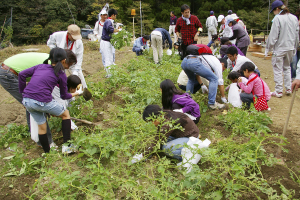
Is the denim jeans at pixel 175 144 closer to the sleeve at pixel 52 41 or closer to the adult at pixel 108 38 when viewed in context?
the sleeve at pixel 52 41

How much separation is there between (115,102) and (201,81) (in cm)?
173

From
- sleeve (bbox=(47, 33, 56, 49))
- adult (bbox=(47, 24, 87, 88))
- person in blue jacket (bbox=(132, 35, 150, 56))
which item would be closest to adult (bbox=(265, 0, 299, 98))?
adult (bbox=(47, 24, 87, 88))

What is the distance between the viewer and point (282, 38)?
176 inches

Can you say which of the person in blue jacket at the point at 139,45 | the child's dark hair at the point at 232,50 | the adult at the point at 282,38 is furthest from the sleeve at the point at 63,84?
the person in blue jacket at the point at 139,45

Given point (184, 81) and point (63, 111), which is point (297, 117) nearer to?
point (184, 81)

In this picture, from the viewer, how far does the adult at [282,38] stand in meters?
4.41

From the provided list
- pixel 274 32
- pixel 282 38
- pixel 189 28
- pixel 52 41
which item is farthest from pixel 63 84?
pixel 189 28

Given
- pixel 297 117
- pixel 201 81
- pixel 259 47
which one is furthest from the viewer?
pixel 259 47

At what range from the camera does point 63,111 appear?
269 centimetres

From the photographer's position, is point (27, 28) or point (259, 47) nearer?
point (259, 47)

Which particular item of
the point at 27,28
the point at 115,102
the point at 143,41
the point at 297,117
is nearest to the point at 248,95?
the point at 297,117

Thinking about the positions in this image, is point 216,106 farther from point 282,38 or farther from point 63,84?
point 63,84

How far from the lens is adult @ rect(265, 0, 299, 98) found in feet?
14.5

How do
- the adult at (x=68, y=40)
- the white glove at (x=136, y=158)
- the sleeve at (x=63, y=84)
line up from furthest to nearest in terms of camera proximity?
the adult at (x=68, y=40)
the sleeve at (x=63, y=84)
the white glove at (x=136, y=158)
